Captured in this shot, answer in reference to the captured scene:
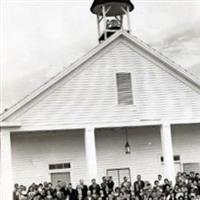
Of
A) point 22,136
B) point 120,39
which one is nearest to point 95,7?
point 120,39

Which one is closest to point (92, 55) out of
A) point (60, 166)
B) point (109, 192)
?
point (60, 166)

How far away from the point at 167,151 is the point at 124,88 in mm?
3305

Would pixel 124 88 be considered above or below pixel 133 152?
above

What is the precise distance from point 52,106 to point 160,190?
5.54 metres

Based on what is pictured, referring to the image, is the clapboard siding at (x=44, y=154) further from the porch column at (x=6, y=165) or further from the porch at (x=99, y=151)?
→ the porch column at (x=6, y=165)

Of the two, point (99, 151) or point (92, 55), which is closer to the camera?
point (92, 55)

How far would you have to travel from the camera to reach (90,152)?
24.7 m

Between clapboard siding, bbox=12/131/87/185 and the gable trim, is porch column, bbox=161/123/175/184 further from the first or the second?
the gable trim

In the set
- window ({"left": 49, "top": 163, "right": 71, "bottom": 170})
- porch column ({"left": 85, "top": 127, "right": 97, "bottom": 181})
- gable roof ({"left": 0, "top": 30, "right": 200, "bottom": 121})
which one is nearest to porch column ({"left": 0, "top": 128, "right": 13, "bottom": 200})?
gable roof ({"left": 0, "top": 30, "right": 200, "bottom": 121})

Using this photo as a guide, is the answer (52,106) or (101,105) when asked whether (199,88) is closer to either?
(101,105)

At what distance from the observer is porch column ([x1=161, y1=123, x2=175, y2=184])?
25.8 m

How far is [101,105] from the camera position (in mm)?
25094

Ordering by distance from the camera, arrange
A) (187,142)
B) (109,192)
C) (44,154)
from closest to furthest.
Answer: (109,192) → (44,154) → (187,142)

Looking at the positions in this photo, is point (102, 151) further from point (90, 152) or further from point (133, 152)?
point (90, 152)
